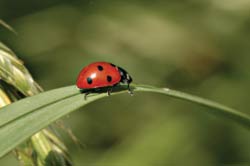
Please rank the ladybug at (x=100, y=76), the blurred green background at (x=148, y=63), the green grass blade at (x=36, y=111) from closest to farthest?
the green grass blade at (x=36, y=111)
the ladybug at (x=100, y=76)
the blurred green background at (x=148, y=63)

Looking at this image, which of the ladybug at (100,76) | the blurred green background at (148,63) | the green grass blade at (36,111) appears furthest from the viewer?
the blurred green background at (148,63)

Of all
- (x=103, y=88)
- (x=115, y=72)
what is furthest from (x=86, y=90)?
(x=115, y=72)

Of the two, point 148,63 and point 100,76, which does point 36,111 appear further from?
point 148,63

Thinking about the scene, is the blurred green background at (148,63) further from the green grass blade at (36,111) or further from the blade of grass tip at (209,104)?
the green grass blade at (36,111)

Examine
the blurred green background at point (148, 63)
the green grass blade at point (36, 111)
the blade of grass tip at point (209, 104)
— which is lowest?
the blurred green background at point (148, 63)

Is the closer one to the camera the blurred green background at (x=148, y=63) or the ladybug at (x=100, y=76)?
the ladybug at (x=100, y=76)

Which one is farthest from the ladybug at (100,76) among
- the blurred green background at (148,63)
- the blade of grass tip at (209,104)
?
the blurred green background at (148,63)

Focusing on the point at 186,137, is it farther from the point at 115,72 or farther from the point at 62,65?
the point at 115,72

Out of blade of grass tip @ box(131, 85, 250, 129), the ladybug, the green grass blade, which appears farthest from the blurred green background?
the green grass blade
